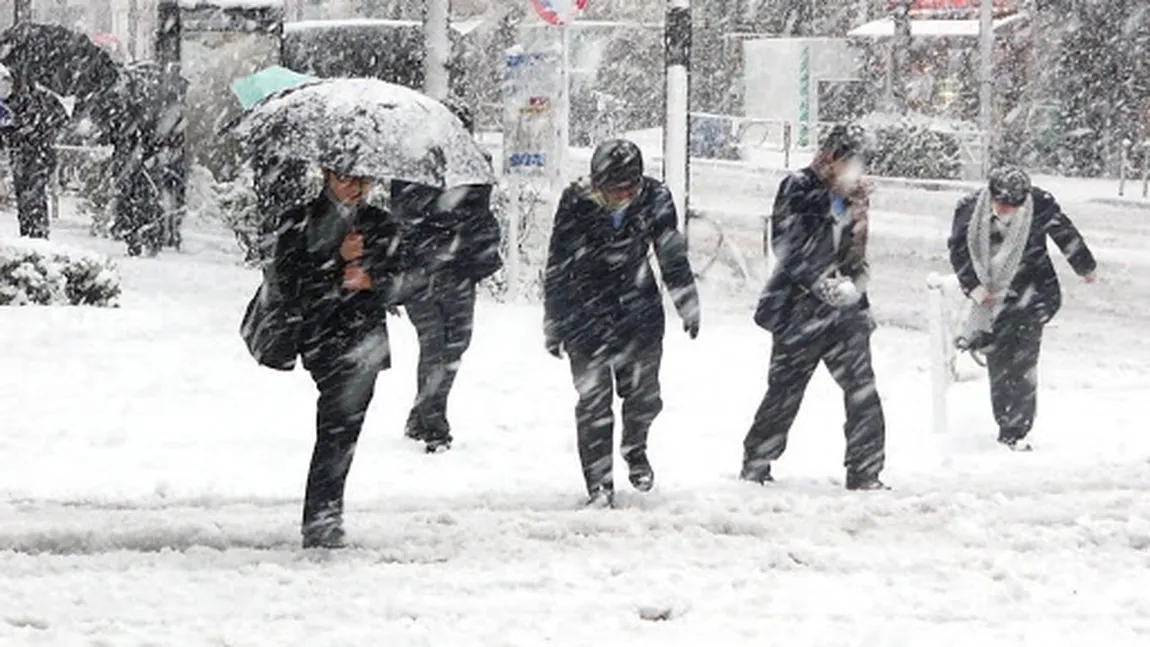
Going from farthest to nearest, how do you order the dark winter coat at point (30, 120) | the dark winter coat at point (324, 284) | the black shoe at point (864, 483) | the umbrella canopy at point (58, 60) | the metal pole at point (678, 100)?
the umbrella canopy at point (58, 60)
the dark winter coat at point (30, 120)
the metal pole at point (678, 100)
the black shoe at point (864, 483)
the dark winter coat at point (324, 284)

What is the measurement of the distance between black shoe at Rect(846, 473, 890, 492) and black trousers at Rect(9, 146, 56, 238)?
1143cm

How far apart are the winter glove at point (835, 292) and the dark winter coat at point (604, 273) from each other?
0.64 m

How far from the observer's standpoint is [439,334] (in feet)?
31.9

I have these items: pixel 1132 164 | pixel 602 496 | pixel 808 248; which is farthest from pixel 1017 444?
pixel 1132 164

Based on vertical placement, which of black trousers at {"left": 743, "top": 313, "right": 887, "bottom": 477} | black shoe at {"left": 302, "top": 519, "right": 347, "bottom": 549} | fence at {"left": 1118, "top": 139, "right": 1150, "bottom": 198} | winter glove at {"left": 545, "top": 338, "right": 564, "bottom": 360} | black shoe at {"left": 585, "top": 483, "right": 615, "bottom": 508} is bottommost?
fence at {"left": 1118, "top": 139, "right": 1150, "bottom": 198}

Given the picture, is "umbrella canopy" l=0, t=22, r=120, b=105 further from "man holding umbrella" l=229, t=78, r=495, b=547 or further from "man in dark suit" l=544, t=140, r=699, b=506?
"man holding umbrella" l=229, t=78, r=495, b=547

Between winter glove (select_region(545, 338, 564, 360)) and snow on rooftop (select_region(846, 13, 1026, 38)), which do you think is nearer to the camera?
winter glove (select_region(545, 338, 564, 360))

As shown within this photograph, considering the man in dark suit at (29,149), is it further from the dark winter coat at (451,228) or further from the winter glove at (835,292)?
the winter glove at (835,292)

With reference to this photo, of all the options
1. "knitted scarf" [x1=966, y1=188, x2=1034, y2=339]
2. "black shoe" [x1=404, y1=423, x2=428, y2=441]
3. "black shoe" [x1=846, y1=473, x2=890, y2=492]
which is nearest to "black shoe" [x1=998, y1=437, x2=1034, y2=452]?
"knitted scarf" [x1=966, y1=188, x2=1034, y2=339]

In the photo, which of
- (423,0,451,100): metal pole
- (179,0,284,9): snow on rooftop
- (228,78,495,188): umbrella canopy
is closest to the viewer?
(228,78,495,188): umbrella canopy

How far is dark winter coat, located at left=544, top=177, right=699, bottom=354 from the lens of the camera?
8195mm

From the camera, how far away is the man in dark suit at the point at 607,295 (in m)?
8.20

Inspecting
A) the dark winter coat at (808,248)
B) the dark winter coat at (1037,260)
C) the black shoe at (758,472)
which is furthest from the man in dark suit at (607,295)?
the dark winter coat at (1037,260)

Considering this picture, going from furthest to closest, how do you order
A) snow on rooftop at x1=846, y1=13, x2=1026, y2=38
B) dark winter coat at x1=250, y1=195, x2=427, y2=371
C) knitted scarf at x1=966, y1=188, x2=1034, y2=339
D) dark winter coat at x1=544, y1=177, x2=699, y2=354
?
snow on rooftop at x1=846, y1=13, x2=1026, y2=38 → knitted scarf at x1=966, y1=188, x2=1034, y2=339 → dark winter coat at x1=544, y1=177, x2=699, y2=354 → dark winter coat at x1=250, y1=195, x2=427, y2=371
